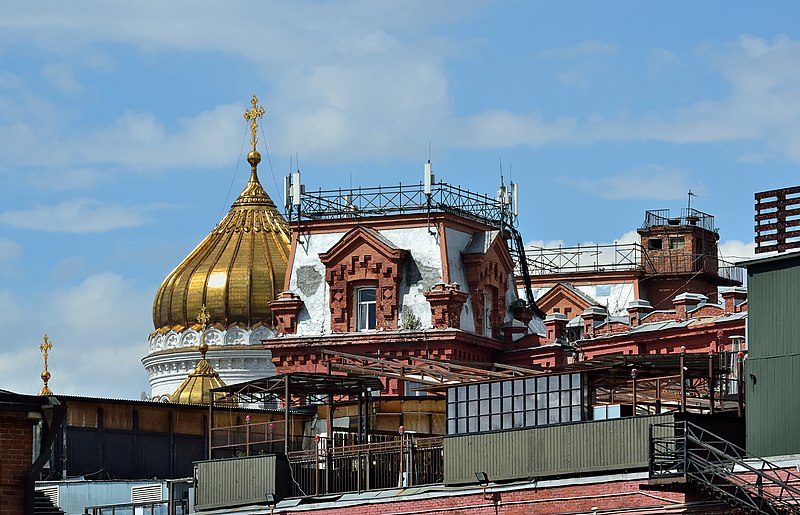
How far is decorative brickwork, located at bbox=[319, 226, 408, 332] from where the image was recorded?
7925 cm

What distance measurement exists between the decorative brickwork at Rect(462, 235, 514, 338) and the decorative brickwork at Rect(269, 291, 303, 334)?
6503 millimetres

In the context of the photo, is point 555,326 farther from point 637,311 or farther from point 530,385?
point 530,385

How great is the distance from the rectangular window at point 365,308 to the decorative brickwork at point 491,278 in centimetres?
376

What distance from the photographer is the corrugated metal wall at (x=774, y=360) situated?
47344mm

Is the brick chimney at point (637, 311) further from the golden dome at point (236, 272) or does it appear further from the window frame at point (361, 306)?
the golden dome at point (236, 272)

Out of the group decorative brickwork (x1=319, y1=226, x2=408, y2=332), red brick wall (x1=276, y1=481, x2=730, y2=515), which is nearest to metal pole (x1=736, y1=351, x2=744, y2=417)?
red brick wall (x1=276, y1=481, x2=730, y2=515)

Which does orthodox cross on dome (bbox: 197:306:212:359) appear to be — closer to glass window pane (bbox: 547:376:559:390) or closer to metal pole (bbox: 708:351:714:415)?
glass window pane (bbox: 547:376:559:390)

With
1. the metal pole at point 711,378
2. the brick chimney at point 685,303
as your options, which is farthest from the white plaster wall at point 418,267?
the metal pole at point 711,378

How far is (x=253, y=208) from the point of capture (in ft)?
325

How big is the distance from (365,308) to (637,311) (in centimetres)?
1007

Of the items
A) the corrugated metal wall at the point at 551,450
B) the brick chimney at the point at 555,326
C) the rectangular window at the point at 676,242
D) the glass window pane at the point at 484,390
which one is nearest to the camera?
the corrugated metal wall at the point at 551,450

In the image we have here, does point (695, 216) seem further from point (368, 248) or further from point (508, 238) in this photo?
point (368, 248)

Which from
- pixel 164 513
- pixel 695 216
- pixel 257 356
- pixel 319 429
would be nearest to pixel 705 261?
pixel 695 216

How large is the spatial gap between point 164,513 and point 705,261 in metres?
40.7
